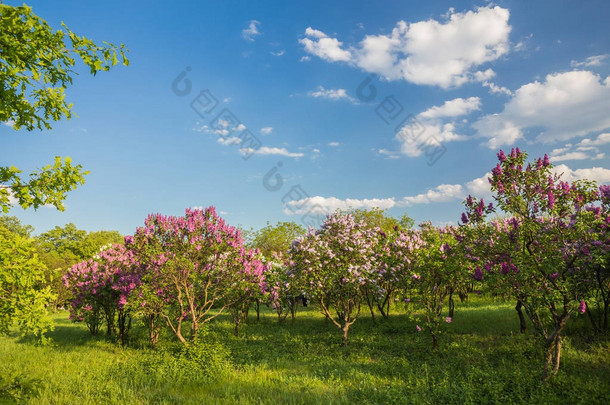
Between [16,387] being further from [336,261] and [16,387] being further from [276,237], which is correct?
[276,237]

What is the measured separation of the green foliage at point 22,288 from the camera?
6223mm

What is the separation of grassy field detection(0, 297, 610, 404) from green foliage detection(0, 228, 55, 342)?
101 cm

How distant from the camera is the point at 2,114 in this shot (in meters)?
6.43

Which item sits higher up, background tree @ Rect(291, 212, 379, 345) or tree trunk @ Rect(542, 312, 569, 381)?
background tree @ Rect(291, 212, 379, 345)

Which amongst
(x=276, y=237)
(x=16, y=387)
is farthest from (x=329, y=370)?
(x=276, y=237)

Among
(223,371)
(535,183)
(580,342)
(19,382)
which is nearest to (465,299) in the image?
(580,342)

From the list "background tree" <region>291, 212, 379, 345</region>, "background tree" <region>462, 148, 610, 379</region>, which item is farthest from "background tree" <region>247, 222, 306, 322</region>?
"background tree" <region>462, 148, 610, 379</region>

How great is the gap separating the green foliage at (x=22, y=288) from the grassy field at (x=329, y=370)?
39.8 inches

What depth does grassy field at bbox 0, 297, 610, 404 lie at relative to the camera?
27.1 feet

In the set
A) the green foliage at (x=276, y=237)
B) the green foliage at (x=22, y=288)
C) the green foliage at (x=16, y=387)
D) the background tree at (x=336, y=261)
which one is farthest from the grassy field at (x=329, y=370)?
the green foliage at (x=276, y=237)

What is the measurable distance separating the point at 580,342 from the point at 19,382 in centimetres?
1647

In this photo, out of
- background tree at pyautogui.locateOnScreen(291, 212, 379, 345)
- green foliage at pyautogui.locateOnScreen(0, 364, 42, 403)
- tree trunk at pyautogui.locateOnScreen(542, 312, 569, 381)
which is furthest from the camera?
background tree at pyautogui.locateOnScreen(291, 212, 379, 345)

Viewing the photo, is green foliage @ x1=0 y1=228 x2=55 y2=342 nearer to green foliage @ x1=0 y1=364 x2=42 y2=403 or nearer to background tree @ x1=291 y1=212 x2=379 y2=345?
green foliage @ x1=0 y1=364 x2=42 y2=403

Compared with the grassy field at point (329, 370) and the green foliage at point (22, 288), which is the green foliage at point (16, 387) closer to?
the grassy field at point (329, 370)
